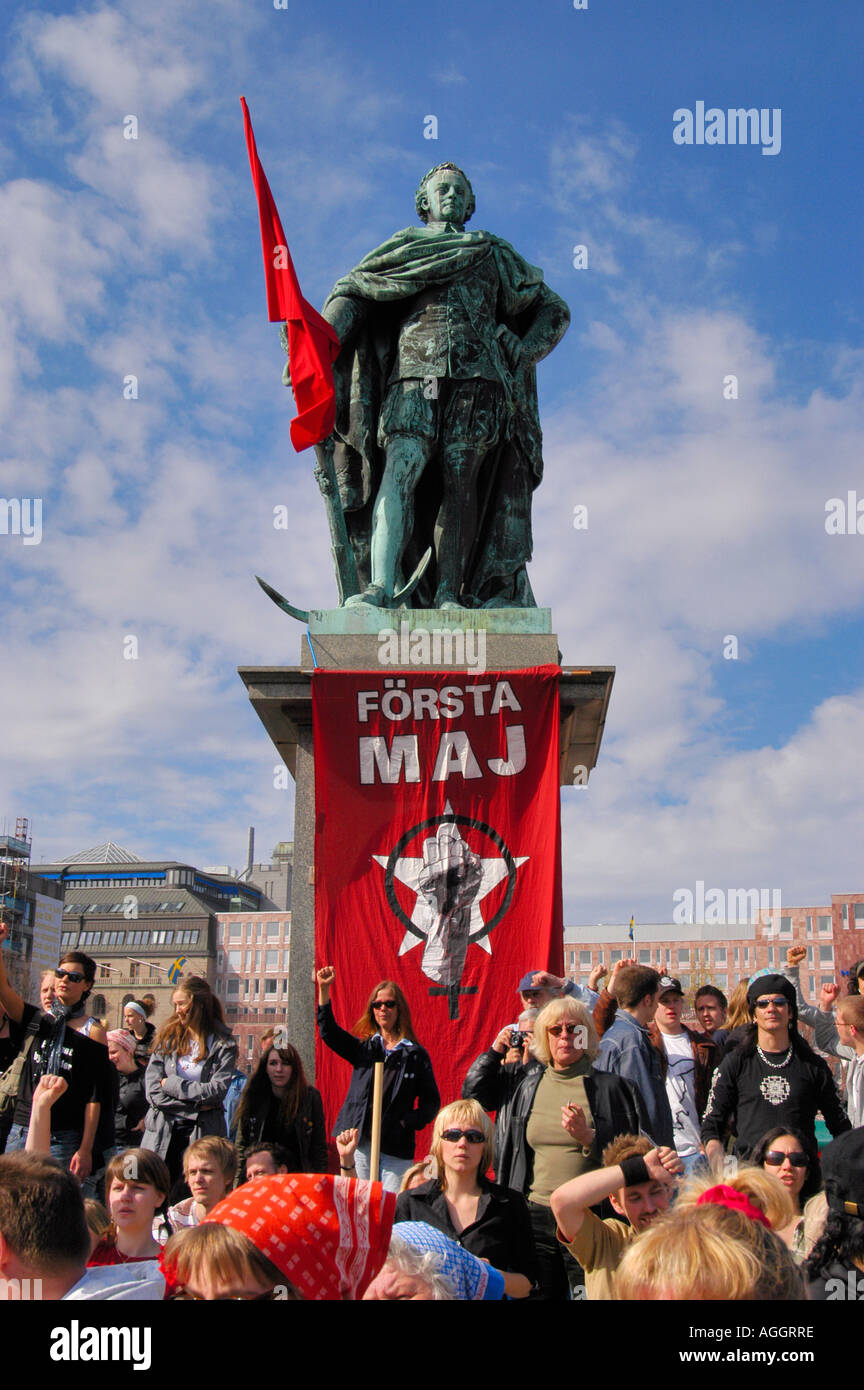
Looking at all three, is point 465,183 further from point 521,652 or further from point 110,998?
point 110,998

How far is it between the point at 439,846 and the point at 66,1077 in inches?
145

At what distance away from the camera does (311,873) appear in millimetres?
9641

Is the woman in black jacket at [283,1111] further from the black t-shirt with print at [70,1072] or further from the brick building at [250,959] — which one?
the brick building at [250,959]

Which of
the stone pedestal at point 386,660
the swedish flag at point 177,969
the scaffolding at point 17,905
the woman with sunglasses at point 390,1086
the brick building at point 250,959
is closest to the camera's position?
the woman with sunglasses at point 390,1086

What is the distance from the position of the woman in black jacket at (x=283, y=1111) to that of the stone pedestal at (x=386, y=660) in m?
2.87

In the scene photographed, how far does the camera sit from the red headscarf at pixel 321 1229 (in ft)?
10.2

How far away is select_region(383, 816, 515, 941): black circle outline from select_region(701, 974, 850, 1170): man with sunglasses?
2.98 metres

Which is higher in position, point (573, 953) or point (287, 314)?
point (287, 314)

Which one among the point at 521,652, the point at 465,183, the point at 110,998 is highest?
the point at 465,183

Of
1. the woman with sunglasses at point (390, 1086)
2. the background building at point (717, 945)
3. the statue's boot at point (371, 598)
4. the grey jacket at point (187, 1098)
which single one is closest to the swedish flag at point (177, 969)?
the statue's boot at point (371, 598)

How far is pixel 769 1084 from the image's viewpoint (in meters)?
6.36

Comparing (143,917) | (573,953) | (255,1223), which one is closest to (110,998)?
(143,917)
